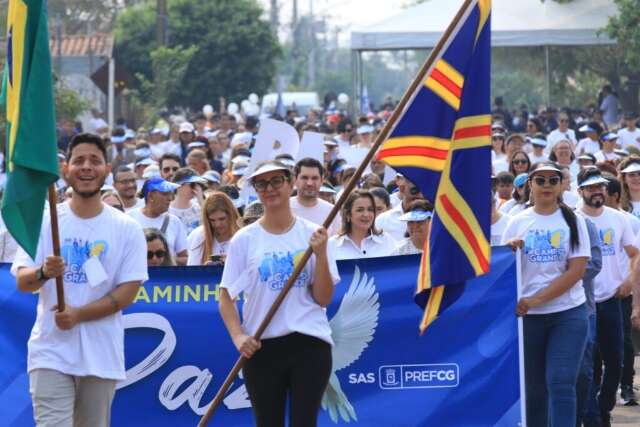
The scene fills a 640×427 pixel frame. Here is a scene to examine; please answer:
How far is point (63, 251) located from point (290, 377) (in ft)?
3.92

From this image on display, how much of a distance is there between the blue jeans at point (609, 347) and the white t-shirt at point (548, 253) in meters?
1.57

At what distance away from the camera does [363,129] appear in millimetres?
23672

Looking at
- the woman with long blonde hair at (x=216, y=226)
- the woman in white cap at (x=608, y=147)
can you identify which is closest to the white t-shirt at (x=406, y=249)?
the woman with long blonde hair at (x=216, y=226)

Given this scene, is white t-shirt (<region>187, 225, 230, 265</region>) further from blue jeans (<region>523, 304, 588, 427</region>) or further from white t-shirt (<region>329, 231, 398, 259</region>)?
blue jeans (<region>523, 304, 588, 427</region>)

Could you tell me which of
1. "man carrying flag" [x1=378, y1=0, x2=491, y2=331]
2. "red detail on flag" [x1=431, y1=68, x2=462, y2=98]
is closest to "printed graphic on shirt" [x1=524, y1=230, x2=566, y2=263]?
"man carrying flag" [x1=378, y1=0, x2=491, y2=331]

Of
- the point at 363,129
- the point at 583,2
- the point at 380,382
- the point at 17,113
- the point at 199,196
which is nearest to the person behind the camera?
the point at 17,113

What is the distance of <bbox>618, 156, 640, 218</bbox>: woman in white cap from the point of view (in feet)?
41.0

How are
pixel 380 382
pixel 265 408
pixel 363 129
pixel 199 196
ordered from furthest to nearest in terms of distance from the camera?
1. pixel 363 129
2. pixel 199 196
3. pixel 380 382
4. pixel 265 408

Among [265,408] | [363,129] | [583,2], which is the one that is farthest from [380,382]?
[583,2]

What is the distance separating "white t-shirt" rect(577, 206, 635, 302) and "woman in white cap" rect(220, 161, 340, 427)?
3.74 metres

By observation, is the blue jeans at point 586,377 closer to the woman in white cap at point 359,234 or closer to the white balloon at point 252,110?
the woman in white cap at point 359,234

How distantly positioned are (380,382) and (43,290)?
3019 mm

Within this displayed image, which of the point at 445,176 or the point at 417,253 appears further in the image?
the point at 417,253

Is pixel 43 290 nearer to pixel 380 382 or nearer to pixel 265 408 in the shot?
pixel 265 408
